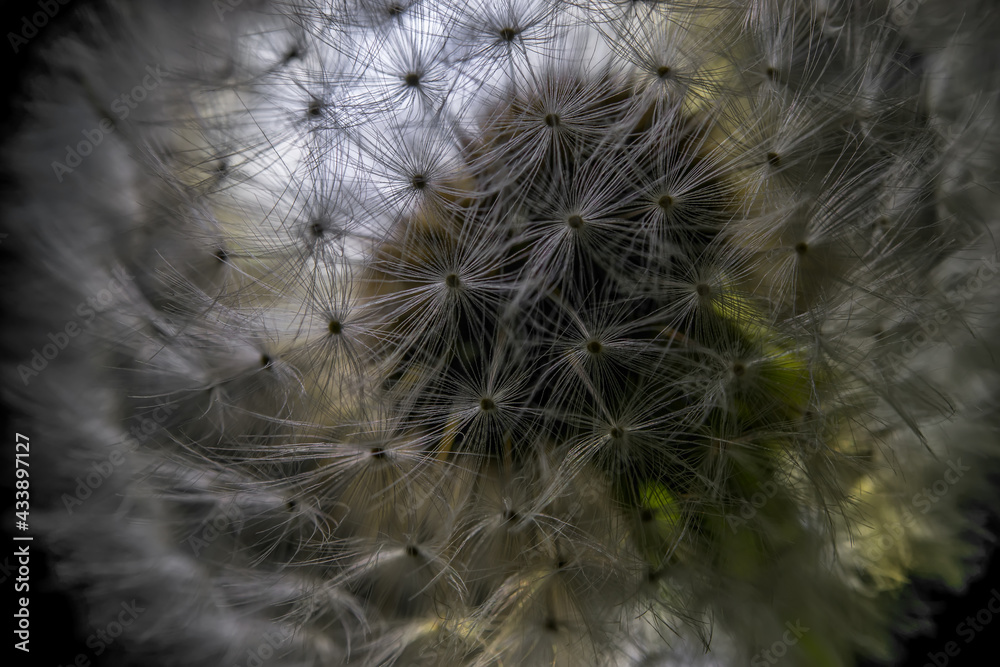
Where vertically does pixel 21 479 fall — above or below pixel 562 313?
above

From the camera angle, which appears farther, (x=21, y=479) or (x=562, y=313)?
(x=21, y=479)

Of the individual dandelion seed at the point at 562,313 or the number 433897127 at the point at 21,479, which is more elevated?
the number 433897127 at the point at 21,479

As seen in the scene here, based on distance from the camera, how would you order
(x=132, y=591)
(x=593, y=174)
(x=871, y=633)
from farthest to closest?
(x=132, y=591), (x=871, y=633), (x=593, y=174)

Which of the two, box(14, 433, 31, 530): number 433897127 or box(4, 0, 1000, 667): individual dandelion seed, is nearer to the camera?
box(4, 0, 1000, 667): individual dandelion seed

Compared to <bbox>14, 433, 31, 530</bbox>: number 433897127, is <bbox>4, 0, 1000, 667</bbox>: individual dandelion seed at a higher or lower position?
lower

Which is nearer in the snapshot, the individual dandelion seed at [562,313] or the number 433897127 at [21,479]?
the individual dandelion seed at [562,313]

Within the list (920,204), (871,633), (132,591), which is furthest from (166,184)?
(871,633)

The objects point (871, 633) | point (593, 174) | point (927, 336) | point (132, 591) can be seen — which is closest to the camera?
point (593, 174)

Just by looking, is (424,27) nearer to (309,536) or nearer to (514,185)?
(514,185)
